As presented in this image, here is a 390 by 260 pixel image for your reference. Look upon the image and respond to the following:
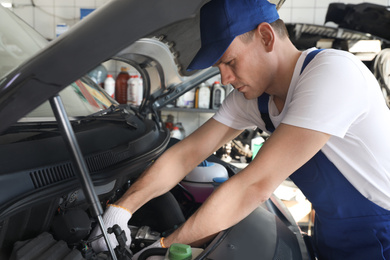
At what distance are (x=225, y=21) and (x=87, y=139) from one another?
45cm

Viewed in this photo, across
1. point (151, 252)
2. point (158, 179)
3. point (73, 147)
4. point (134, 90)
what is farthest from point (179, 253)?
point (134, 90)

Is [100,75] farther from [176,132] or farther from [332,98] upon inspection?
[332,98]

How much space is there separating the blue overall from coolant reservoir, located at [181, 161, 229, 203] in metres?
0.39

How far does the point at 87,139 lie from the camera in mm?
904

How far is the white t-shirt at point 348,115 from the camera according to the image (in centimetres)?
83

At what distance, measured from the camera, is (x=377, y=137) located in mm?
933

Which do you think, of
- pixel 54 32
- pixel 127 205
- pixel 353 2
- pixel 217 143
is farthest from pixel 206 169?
pixel 54 32

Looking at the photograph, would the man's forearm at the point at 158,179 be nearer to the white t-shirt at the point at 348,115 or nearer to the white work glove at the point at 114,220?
the white work glove at the point at 114,220

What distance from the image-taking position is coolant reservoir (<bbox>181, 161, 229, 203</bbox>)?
1330 mm

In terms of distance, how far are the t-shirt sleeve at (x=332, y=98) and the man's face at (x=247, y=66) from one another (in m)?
0.15

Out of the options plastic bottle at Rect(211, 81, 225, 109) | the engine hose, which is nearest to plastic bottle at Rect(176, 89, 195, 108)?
plastic bottle at Rect(211, 81, 225, 109)

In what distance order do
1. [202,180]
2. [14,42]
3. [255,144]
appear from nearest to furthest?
[14,42] < [202,180] < [255,144]

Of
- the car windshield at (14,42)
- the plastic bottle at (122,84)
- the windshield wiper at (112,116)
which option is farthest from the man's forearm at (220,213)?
the plastic bottle at (122,84)

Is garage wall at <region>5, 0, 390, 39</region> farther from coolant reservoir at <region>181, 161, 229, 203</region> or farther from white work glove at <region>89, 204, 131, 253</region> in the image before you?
white work glove at <region>89, 204, 131, 253</region>
